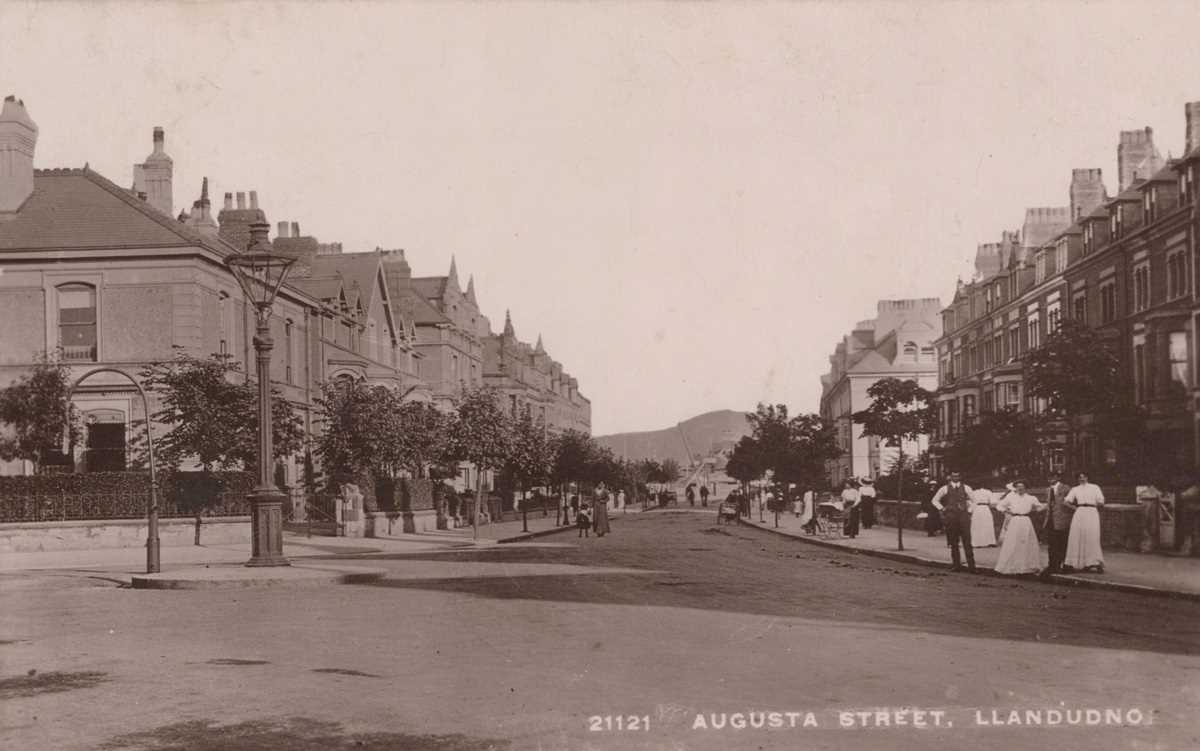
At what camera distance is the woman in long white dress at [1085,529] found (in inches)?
774

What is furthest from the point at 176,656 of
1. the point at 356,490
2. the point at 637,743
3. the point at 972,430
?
the point at 972,430

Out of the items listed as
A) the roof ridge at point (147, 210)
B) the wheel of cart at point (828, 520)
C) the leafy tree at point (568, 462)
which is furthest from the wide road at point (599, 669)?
the leafy tree at point (568, 462)

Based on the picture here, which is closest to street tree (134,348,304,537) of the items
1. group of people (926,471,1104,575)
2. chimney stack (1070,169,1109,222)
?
group of people (926,471,1104,575)

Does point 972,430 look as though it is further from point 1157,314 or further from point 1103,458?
point 1157,314

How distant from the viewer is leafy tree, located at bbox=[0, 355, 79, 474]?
102 feet

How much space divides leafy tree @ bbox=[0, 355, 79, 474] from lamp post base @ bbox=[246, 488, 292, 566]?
540 inches

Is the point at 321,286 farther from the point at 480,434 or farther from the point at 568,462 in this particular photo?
the point at 568,462

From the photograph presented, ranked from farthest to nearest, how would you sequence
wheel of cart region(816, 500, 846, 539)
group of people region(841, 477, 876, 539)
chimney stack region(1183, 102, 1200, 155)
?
chimney stack region(1183, 102, 1200, 155) < wheel of cart region(816, 500, 846, 539) < group of people region(841, 477, 876, 539)

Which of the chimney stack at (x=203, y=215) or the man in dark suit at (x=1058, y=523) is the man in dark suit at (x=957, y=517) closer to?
the man in dark suit at (x=1058, y=523)

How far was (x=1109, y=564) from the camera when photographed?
2164 centimetres

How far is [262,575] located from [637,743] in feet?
42.4

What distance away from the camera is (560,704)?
8.02m

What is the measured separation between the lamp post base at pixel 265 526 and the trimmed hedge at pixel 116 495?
38.0 feet

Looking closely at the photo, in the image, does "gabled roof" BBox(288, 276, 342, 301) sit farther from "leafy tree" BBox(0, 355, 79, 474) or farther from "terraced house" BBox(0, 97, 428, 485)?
"leafy tree" BBox(0, 355, 79, 474)
